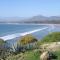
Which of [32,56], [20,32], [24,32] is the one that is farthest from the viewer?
[20,32]

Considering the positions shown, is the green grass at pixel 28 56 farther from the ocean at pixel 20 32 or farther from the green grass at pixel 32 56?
the ocean at pixel 20 32

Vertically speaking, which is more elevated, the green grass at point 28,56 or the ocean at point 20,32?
the green grass at point 28,56

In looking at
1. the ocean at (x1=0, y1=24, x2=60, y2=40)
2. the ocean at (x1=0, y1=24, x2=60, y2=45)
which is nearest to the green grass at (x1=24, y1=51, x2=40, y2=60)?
the ocean at (x1=0, y1=24, x2=60, y2=45)

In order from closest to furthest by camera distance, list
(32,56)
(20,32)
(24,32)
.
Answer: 1. (32,56)
2. (24,32)
3. (20,32)

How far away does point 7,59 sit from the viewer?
15.6m

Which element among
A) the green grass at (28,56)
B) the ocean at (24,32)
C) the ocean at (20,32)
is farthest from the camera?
the ocean at (24,32)

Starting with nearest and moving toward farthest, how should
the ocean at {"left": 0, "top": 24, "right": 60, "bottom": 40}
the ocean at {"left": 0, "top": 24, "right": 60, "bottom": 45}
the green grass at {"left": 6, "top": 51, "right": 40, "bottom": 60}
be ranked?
1. the green grass at {"left": 6, "top": 51, "right": 40, "bottom": 60}
2. the ocean at {"left": 0, "top": 24, "right": 60, "bottom": 45}
3. the ocean at {"left": 0, "top": 24, "right": 60, "bottom": 40}

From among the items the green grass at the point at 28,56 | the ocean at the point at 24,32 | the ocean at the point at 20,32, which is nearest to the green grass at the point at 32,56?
the green grass at the point at 28,56

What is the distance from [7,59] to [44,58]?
73.6 inches

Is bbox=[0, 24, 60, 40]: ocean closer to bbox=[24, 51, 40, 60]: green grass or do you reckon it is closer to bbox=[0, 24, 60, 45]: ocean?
bbox=[0, 24, 60, 45]: ocean

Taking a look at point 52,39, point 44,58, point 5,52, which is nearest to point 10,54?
point 5,52

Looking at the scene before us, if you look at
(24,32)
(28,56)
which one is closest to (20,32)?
(24,32)

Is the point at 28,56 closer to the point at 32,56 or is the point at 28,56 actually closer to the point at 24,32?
the point at 32,56

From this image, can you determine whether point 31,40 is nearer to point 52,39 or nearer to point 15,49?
point 52,39
